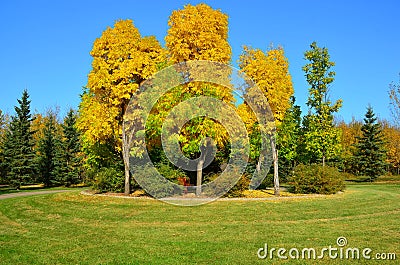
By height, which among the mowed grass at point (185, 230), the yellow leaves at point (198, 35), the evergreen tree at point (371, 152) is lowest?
the mowed grass at point (185, 230)

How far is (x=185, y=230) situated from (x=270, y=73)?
11.2m

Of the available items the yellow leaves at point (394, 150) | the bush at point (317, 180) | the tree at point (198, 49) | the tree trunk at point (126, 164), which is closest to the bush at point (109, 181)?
the tree trunk at point (126, 164)

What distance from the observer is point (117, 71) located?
723 inches

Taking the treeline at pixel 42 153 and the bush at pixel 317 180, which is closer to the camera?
the bush at pixel 317 180

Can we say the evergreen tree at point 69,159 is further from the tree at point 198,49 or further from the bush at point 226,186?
the bush at point 226,186

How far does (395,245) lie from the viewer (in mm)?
7906

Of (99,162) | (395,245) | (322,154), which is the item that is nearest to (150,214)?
(395,245)

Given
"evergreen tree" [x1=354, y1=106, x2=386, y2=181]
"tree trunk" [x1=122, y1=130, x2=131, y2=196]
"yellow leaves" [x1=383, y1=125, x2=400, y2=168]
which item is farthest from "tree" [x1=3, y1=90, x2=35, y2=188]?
"yellow leaves" [x1=383, y1=125, x2=400, y2=168]

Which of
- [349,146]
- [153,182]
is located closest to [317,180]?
[153,182]

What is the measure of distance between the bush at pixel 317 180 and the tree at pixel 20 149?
75.7ft

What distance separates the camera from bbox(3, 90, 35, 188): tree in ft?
101

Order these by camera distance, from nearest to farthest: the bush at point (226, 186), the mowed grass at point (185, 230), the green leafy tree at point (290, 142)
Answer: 1. the mowed grass at point (185, 230)
2. the bush at point (226, 186)
3. the green leafy tree at point (290, 142)

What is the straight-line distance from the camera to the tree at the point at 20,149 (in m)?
30.7

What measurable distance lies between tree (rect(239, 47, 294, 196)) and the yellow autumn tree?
4.64 m
